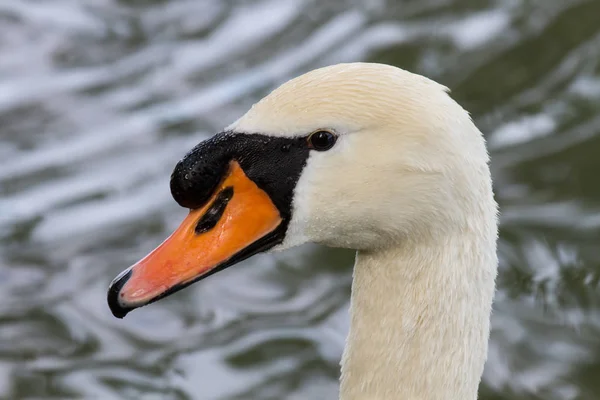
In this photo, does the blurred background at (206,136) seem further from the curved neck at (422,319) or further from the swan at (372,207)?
the swan at (372,207)

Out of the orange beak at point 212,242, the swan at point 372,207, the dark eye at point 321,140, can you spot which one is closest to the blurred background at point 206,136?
the swan at point 372,207

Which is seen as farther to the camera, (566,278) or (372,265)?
(566,278)

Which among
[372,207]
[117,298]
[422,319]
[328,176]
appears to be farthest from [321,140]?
[117,298]

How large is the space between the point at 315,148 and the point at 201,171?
1.02ft

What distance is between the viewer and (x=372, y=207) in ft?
10.2

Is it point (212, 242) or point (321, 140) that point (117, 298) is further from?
point (321, 140)

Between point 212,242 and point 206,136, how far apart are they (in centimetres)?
404

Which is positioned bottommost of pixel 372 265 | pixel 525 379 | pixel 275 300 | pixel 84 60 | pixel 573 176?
pixel 372 265

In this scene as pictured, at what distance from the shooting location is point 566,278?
6.08 metres

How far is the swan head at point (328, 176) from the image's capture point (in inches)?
119

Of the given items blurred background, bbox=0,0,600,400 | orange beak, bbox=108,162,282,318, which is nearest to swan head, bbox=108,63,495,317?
orange beak, bbox=108,162,282,318

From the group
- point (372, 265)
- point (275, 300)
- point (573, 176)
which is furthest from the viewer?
point (573, 176)

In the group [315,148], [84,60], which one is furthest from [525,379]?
[84,60]

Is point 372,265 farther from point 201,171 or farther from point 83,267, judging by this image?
point 83,267
